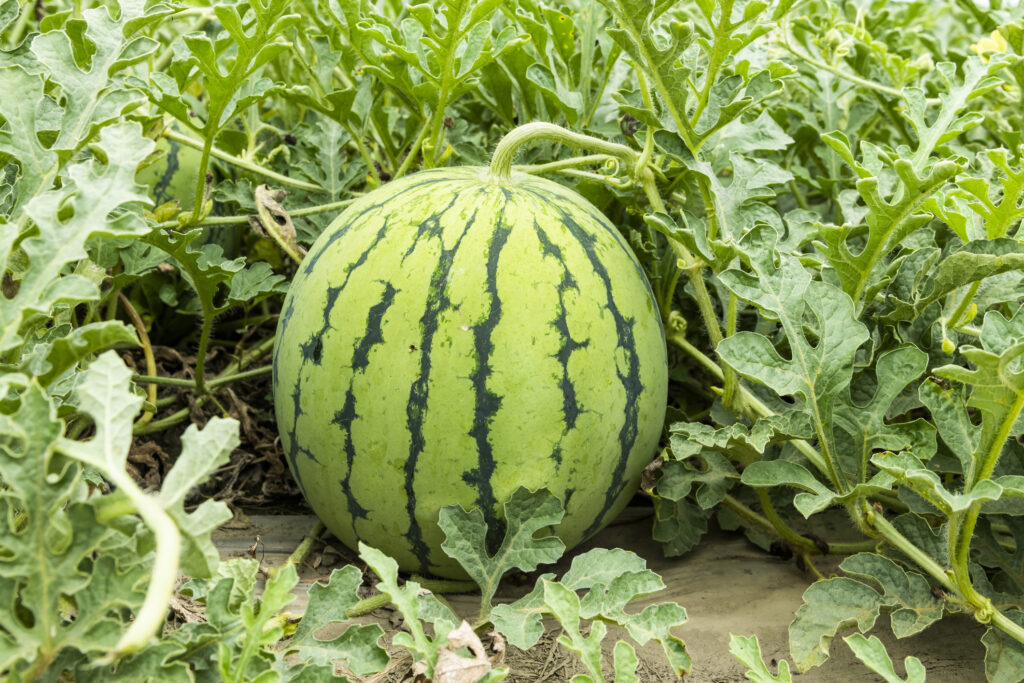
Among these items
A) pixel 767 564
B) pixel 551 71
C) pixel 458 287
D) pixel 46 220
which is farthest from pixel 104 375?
pixel 767 564

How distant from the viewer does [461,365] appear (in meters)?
1.58

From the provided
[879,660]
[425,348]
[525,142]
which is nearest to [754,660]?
[879,660]

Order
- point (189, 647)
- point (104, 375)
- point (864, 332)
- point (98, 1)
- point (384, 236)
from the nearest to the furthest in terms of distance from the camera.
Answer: point (104, 375)
point (189, 647)
point (864, 332)
point (384, 236)
point (98, 1)

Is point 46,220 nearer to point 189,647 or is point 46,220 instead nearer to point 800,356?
point 189,647

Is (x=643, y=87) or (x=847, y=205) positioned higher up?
(x=643, y=87)

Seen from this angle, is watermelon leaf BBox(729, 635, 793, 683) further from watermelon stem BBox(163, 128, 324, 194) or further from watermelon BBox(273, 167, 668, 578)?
watermelon stem BBox(163, 128, 324, 194)

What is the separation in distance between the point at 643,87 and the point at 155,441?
5.09ft

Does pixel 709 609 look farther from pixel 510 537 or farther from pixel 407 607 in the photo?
pixel 407 607

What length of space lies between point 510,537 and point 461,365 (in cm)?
34

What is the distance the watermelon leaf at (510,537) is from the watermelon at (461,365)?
0.04m

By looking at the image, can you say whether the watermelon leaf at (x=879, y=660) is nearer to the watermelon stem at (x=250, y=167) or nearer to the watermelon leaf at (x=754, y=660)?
the watermelon leaf at (x=754, y=660)

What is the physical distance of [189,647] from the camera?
1178mm

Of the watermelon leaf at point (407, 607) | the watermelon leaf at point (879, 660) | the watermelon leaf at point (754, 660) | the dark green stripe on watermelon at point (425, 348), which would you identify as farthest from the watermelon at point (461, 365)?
the watermelon leaf at point (879, 660)

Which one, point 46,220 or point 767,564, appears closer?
point 46,220
